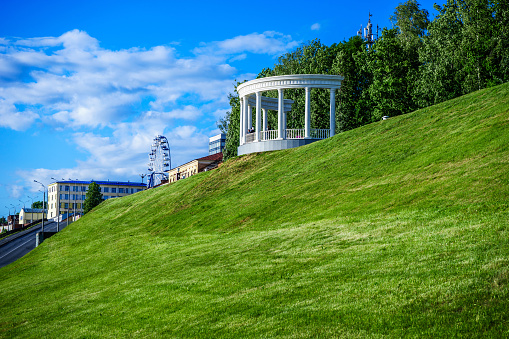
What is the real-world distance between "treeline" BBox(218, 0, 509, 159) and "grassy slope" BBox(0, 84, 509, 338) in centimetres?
1813

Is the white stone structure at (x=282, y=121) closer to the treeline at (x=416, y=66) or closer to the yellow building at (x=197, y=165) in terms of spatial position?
the treeline at (x=416, y=66)

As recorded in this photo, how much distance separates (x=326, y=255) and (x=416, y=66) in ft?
163

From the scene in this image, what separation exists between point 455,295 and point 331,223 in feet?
33.1

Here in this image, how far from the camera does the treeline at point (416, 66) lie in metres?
48.5

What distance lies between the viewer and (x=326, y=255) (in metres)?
15.7

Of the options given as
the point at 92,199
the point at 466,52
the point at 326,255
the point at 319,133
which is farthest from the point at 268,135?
the point at 92,199

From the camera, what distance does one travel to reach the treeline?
159ft

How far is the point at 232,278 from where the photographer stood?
15.8m

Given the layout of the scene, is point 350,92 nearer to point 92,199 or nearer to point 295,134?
point 295,134

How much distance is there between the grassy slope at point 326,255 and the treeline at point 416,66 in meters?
18.1

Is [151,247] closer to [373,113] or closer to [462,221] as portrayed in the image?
[462,221]

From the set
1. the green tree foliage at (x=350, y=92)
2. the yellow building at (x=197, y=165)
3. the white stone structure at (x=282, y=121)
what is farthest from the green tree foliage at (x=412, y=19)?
the yellow building at (x=197, y=165)

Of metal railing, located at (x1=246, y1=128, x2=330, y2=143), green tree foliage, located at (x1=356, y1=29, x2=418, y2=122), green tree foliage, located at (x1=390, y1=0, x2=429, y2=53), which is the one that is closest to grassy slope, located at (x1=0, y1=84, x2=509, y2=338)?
metal railing, located at (x1=246, y1=128, x2=330, y2=143)

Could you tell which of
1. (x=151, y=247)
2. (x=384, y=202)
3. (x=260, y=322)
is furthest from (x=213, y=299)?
(x=151, y=247)
